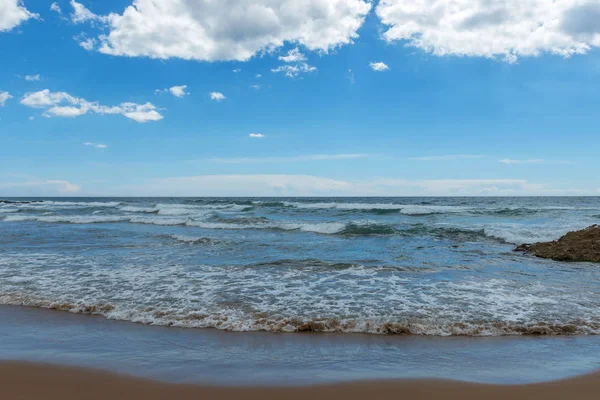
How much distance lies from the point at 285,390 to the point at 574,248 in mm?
11240

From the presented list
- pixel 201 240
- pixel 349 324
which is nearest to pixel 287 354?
pixel 349 324

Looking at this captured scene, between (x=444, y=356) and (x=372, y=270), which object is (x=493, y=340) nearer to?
(x=444, y=356)

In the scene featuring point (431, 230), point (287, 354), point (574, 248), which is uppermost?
point (574, 248)

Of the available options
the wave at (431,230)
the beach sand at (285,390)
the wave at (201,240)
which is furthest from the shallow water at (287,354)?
the wave at (431,230)

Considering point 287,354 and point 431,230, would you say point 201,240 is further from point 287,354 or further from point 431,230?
point 287,354

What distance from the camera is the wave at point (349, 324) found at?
4.93 meters

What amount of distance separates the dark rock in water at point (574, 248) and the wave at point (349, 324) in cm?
631

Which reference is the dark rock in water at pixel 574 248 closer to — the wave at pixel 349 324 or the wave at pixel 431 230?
the wave at pixel 431 230

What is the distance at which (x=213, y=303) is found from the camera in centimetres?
614

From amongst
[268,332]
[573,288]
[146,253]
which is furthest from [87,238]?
[573,288]

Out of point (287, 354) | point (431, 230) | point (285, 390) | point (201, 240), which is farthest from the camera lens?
point (431, 230)

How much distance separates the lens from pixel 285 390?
3.29 metres

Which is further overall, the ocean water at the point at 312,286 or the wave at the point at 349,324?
the ocean water at the point at 312,286

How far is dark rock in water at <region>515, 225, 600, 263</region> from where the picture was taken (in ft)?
34.0
